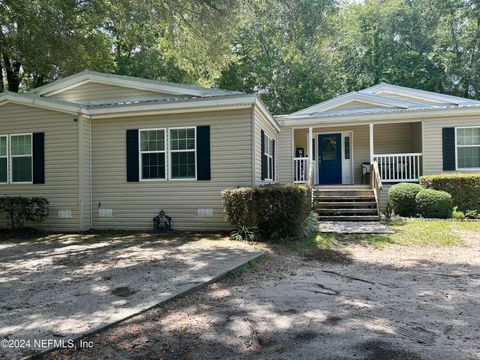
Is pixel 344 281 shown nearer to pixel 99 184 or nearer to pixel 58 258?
pixel 58 258

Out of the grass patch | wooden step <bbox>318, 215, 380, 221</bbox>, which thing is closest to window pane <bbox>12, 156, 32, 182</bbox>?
wooden step <bbox>318, 215, 380, 221</bbox>

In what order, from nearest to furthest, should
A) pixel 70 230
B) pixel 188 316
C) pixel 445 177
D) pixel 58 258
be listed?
pixel 188 316
pixel 58 258
pixel 70 230
pixel 445 177

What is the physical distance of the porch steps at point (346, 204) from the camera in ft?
35.0

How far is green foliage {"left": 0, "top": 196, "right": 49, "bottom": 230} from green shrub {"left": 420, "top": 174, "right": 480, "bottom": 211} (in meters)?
11.5

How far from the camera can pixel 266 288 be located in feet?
16.1

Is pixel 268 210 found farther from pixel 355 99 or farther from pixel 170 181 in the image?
pixel 355 99

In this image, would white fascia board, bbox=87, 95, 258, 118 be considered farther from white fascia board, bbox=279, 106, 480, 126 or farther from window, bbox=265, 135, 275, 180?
white fascia board, bbox=279, 106, 480, 126

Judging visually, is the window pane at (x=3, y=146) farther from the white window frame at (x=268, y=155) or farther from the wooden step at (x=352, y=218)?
the wooden step at (x=352, y=218)

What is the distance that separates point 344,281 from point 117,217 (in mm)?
6889

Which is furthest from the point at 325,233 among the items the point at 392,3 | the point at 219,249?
the point at 392,3

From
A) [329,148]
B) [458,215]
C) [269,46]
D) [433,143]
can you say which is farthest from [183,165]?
Answer: [269,46]

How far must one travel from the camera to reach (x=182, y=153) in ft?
31.6

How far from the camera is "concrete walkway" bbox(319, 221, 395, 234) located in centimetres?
880

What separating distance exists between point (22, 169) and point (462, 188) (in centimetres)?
1293
